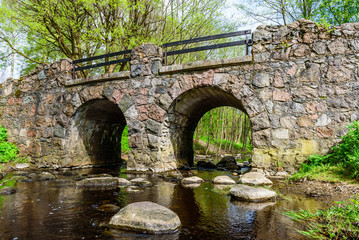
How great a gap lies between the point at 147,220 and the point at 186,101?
5.18 meters

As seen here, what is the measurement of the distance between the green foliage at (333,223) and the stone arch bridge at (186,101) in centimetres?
303

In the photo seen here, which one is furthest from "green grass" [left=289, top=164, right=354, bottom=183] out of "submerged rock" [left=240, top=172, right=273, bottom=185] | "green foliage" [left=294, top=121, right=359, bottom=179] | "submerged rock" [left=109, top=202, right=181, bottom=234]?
"submerged rock" [left=109, top=202, right=181, bottom=234]

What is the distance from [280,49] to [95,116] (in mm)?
6760

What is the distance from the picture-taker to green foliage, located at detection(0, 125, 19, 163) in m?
8.65

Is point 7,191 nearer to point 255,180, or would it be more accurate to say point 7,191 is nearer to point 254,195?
point 254,195

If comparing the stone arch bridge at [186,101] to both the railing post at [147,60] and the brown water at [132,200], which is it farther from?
the brown water at [132,200]

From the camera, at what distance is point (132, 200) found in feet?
12.9

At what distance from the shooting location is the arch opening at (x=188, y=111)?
23.6 feet

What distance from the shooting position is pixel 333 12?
378 inches

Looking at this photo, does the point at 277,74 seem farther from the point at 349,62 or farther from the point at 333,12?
the point at 333,12

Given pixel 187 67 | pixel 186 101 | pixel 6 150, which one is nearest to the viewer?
pixel 187 67

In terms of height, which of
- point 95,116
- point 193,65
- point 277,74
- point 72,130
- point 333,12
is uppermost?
point 333,12

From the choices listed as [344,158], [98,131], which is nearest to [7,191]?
[98,131]

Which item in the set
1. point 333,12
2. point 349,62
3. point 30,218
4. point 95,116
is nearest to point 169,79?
point 95,116
